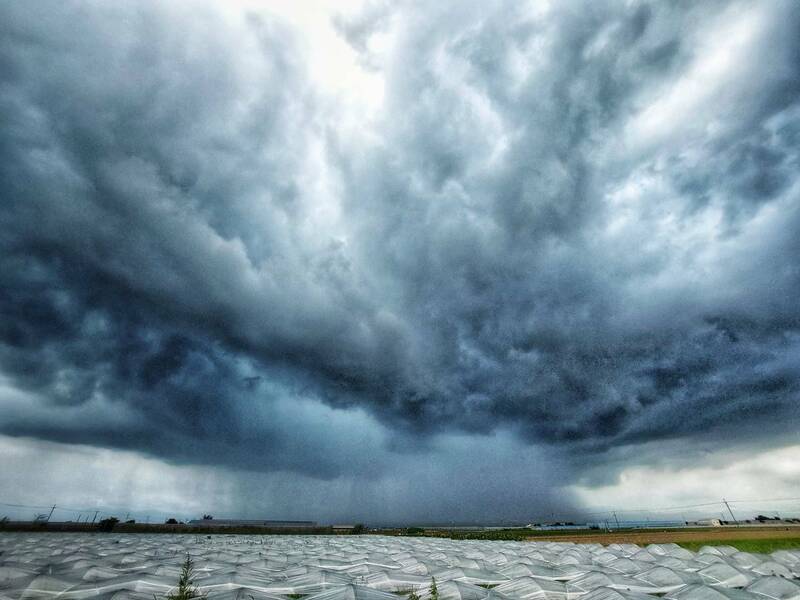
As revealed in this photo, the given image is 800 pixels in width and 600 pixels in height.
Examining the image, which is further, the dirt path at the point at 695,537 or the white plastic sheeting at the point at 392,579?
the dirt path at the point at 695,537

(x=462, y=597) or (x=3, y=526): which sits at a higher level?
(x=3, y=526)

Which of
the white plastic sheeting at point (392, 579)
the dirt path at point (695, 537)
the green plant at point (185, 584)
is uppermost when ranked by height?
the dirt path at point (695, 537)

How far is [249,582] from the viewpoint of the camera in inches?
1121

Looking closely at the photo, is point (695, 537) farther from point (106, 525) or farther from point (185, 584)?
point (106, 525)

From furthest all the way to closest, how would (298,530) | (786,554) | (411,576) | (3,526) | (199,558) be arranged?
(298,530)
(3,526)
(786,554)
(199,558)
(411,576)

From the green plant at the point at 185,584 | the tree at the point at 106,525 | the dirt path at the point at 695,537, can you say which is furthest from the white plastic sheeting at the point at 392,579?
the tree at the point at 106,525

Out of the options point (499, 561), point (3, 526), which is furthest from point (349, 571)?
point (3, 526)

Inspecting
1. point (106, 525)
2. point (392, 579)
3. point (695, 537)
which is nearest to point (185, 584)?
point (392, 579)

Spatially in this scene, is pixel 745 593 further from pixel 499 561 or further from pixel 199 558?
pixel 199 558

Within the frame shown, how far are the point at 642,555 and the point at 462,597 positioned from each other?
35831 millimetres

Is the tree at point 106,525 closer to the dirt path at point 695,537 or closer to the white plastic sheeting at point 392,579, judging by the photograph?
the white plastic sheeting at point 392,579

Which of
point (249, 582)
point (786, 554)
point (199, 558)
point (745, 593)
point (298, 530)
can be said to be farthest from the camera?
point (298, 530)

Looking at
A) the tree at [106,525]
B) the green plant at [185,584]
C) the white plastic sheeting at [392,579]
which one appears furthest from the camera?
→ the tree at [106,525]

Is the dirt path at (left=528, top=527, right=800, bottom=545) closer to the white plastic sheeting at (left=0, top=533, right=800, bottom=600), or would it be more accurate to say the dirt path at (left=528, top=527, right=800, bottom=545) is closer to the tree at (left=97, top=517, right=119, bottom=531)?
the white plastic sheeting at (left=0, top=533, right=800, bottom=600)
